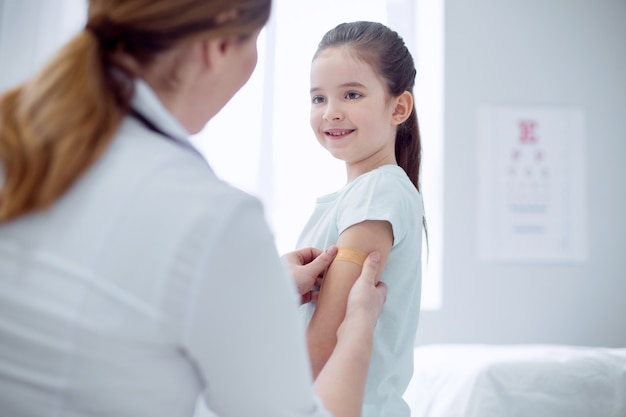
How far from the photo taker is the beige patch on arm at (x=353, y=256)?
1.12 metres

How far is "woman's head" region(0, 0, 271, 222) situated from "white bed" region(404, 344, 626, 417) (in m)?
1.53

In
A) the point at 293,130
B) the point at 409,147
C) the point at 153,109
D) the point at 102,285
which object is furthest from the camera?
the point at 293,130

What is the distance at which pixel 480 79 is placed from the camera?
3557 mm

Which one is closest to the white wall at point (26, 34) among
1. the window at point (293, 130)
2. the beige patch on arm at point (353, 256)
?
the window at point (293, 130)

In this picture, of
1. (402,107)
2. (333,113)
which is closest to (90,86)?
(333,113)

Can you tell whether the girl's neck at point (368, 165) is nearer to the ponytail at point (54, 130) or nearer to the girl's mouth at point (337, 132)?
the girl's mouth at point (337, 132)

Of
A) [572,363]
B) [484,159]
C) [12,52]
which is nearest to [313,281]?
[572,363]

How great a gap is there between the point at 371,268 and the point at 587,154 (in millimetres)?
2965

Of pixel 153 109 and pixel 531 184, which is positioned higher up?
pixel 531 184

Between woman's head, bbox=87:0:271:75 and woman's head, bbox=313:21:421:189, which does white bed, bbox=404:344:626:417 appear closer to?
woman's head, bbox=313:21:421:189

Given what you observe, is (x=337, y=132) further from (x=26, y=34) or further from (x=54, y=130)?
(x=26, y=34)

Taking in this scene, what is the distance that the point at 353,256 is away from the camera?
3.67 ft

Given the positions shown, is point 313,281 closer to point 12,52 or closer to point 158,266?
point 158,266

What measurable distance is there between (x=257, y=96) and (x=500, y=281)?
1.71 metres
